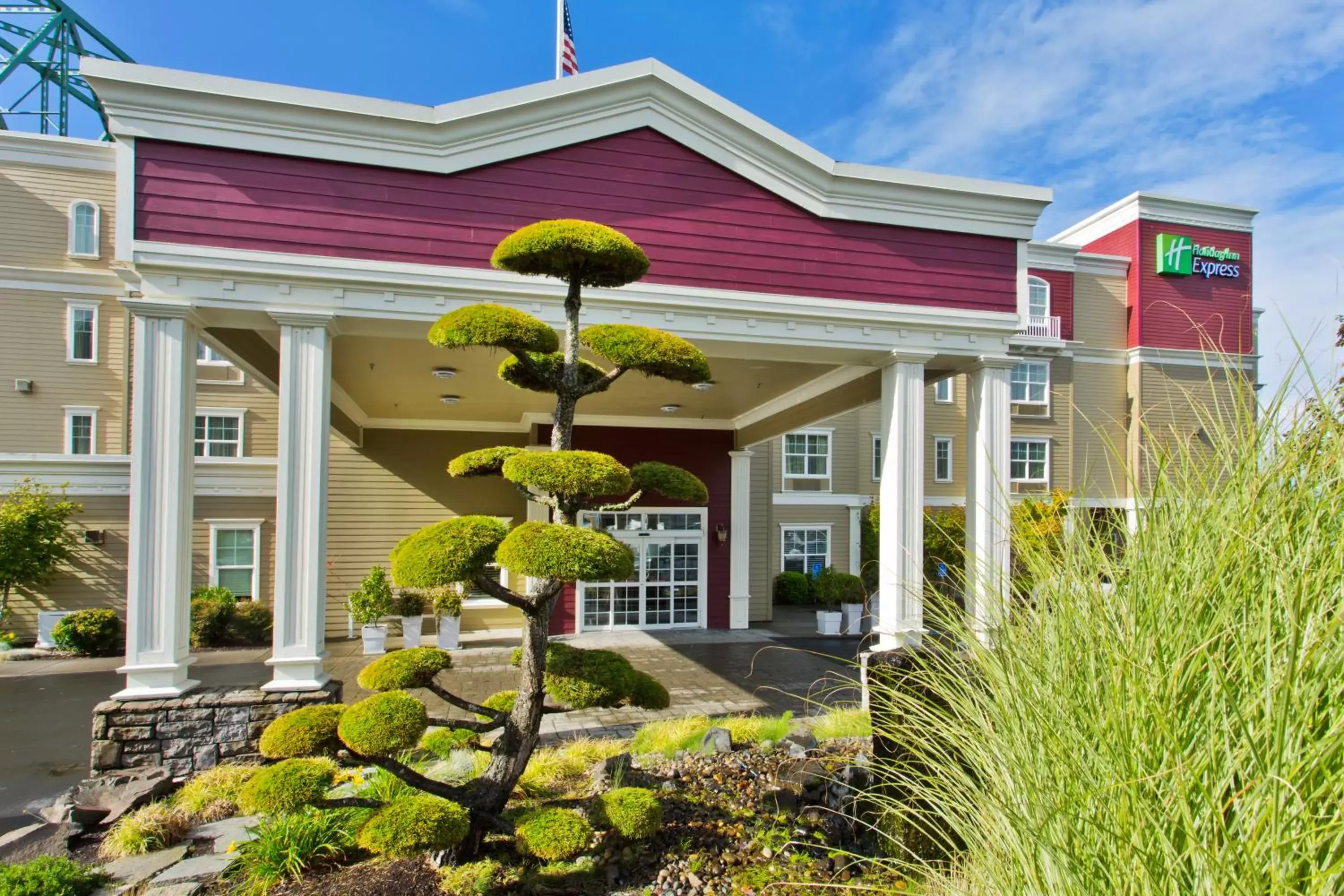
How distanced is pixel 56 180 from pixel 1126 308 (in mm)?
25311

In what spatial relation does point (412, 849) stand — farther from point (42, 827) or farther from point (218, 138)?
point (218, 138)

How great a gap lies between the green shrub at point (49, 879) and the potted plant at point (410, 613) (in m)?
7.57

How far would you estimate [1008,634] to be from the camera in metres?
2.11

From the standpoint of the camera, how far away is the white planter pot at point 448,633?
1086 centimetres

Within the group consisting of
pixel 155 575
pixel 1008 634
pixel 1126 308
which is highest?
pixel 1126 308

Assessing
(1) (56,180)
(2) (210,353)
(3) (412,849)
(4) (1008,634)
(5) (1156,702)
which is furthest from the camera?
A: (2) (210,353)

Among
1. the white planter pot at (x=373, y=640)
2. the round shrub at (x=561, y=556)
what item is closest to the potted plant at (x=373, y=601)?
the white planter pot at (x=373, y=640)

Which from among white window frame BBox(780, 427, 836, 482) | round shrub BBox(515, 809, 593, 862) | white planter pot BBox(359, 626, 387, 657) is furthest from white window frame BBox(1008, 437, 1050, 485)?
round shrub BBox(515, 809, 593, 862)

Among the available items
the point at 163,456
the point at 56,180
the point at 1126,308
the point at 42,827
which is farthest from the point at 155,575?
the point at 1126,308

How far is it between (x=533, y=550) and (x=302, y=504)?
10.8 ft

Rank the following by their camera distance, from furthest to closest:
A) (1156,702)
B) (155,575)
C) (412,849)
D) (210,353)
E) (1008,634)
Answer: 1. (210,353)
2. (155,575)
3. (412,849)
4. (1008,634)
5. (1156,702)

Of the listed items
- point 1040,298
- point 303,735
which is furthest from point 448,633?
point 1040,298

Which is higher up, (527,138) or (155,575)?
(527,138)

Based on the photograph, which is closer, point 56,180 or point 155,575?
point 155,575
